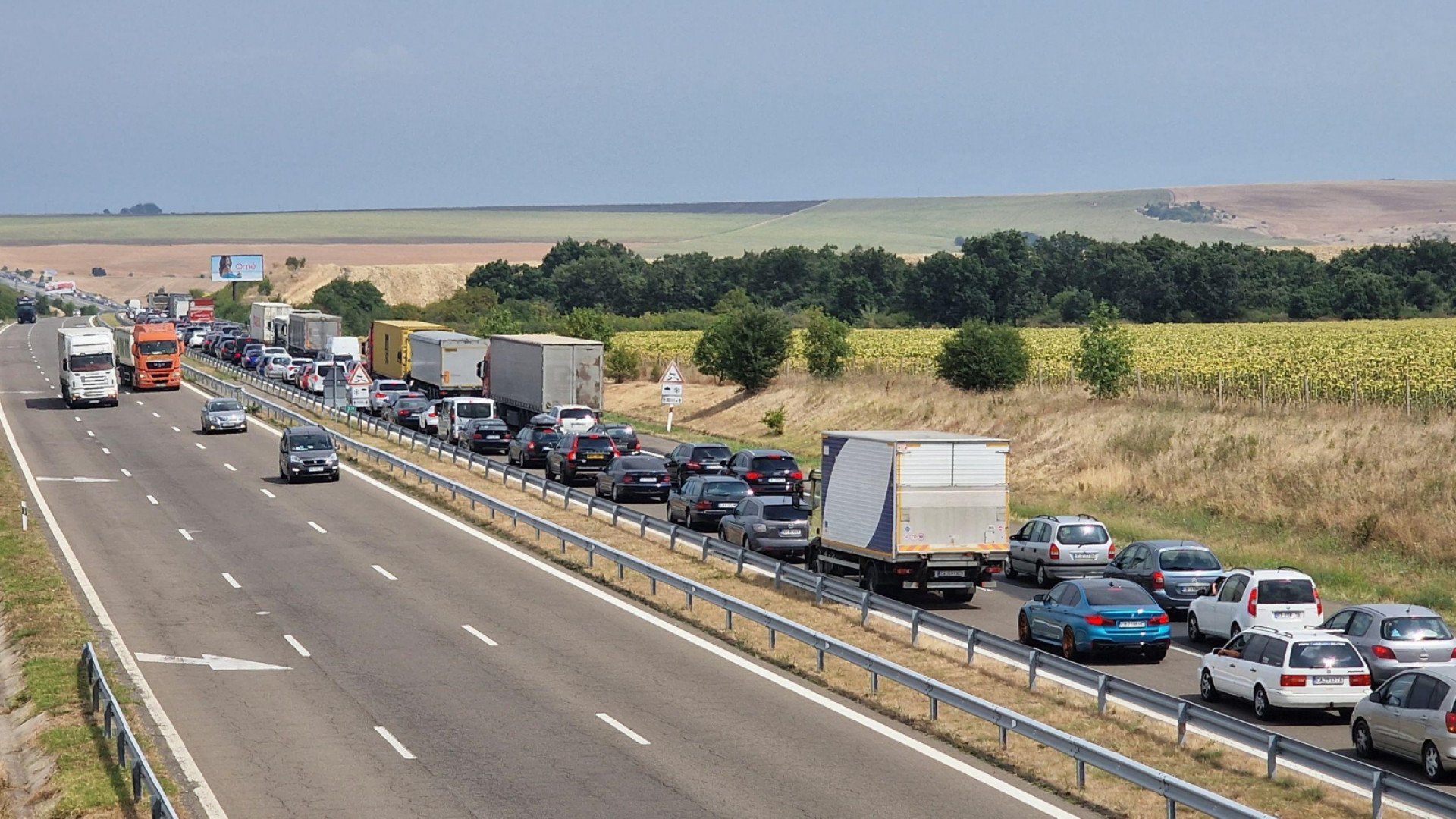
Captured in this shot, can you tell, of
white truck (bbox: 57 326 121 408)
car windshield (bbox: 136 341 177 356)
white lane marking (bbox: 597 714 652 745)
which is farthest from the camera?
car windshield (bbox: 136 341 177 356)

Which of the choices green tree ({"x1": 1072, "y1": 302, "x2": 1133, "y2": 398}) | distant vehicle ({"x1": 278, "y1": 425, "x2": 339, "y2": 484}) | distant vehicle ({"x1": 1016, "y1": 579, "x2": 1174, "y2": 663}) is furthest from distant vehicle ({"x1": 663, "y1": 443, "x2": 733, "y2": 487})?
distant vehicle ({"x1": 1016, "y1": 579, "x2": 1174, "y2": 663})

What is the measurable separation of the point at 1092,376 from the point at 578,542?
103 ft

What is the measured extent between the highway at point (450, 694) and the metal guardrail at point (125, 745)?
629 mm

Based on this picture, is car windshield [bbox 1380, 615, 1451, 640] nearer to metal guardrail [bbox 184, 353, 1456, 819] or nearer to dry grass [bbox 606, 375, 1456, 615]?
metal guardrail [bbox 184, 353, 1456, 819]

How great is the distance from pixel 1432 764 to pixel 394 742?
37.9 ft

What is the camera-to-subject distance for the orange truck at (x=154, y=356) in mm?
78812

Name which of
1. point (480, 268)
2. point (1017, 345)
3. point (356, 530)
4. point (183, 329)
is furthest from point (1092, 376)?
point (480, 268)

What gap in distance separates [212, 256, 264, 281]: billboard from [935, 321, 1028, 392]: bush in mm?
135426

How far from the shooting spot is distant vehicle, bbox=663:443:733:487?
46031 millimetres

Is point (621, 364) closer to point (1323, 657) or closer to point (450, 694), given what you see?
point (450, 694)

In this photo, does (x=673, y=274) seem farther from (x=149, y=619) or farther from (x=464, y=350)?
(x=149, y=619)

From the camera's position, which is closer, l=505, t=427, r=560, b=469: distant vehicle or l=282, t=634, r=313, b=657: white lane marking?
l=282, t=634, r=313, b=657: white lane marking

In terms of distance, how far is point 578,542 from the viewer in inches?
1318

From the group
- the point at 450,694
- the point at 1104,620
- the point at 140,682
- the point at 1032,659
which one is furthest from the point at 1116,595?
the point at 140,682
